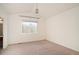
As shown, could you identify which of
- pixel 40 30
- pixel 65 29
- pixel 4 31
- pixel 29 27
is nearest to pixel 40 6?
pixel 65 29

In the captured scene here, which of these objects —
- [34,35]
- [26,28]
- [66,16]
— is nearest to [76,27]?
[66,16]

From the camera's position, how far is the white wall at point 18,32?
450 centimetres

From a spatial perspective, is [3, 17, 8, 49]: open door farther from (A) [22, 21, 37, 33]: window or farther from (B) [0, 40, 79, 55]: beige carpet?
(A) [22, 21, 37, 33]: window

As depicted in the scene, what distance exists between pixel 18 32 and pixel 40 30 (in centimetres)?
127

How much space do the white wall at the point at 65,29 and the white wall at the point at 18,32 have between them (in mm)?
493

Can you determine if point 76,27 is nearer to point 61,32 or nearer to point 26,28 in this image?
point 61,32

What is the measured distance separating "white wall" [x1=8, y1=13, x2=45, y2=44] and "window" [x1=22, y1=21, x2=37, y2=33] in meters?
0.24

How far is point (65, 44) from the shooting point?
466 centimetres

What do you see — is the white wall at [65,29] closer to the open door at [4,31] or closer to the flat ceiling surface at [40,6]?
the flat ceiling surface at [40,6]

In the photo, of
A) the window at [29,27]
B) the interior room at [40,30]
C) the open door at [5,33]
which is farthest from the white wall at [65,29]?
the open door at [5,33]

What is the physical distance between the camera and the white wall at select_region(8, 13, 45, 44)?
14.8 ft

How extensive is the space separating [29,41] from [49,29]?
143cm

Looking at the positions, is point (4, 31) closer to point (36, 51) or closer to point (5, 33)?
point (5, 33)

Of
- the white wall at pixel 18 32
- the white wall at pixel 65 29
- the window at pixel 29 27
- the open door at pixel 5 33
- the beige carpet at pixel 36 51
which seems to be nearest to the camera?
the beige carpet at pixel 36 51
